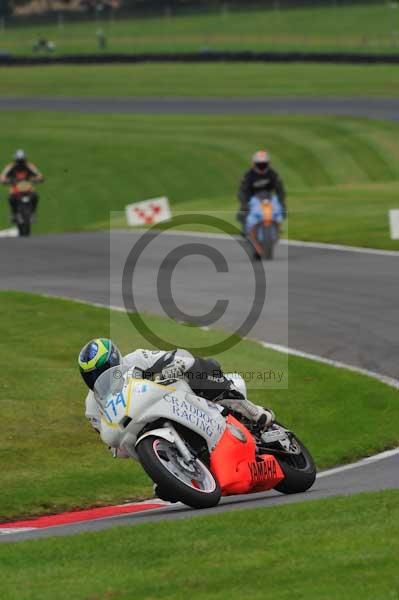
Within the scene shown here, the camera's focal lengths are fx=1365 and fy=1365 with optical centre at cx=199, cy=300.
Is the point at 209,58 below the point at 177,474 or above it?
below

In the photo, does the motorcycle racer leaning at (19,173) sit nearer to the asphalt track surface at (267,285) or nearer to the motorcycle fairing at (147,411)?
the asphalt track surface at (267,285)

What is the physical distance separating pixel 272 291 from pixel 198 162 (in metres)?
25.0

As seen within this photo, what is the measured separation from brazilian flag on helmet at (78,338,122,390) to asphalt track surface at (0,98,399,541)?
1127mm

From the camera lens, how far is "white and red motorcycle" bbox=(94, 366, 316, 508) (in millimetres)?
9867

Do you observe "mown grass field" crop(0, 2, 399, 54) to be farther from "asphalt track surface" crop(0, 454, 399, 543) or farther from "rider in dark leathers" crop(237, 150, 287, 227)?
"asphalt track surface" crop(0, 454, 399, 543)

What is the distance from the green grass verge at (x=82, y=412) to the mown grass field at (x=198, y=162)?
44.0 ft

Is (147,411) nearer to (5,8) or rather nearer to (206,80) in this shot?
(206,80)

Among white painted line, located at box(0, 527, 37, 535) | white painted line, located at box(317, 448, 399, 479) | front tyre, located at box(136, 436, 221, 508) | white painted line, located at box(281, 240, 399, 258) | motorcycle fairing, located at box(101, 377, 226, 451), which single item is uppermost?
motorcycle fairing, located at box(101, 377, 226, 451)

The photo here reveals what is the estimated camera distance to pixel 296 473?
1102 cm

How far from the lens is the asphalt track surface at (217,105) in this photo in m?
57.8

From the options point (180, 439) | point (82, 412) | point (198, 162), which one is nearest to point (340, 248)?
point (82, 412)

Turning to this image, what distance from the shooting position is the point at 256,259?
25.9 m

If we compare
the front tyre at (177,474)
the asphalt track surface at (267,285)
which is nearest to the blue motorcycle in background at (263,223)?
the asphalt track surface at (267,285)

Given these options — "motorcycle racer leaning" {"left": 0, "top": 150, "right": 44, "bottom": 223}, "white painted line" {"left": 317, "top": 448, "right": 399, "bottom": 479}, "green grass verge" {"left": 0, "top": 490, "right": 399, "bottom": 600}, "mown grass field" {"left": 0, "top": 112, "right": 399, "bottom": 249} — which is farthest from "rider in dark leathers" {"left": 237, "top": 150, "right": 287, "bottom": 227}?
"green grass verge" {"left": 0, "top": 490, "right": 399, "bottom": 600}
